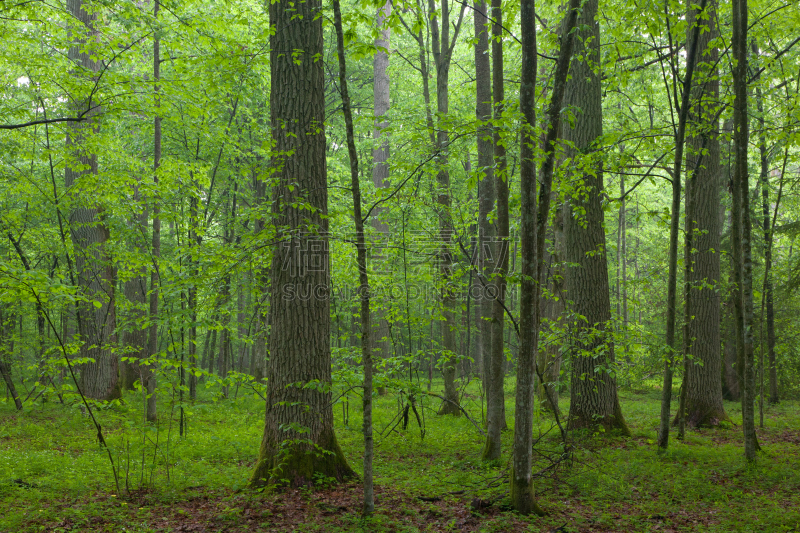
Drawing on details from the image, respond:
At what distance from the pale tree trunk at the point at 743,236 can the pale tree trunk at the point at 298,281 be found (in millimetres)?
5105

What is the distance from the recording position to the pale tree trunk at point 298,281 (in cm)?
520

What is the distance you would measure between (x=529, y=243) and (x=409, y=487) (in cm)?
323

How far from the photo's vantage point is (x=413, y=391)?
6.55 m

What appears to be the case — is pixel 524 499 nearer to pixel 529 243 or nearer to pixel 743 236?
pixel 529 243

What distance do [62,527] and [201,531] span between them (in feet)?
4.06

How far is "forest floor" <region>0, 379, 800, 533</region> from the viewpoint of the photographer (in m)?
4.32

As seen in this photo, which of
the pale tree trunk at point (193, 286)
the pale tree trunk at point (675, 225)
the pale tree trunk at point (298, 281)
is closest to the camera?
the pale tree trunk at point (298, 281)

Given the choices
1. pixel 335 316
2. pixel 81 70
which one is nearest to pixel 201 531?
pixel 335 316

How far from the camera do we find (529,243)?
4316 millimetres

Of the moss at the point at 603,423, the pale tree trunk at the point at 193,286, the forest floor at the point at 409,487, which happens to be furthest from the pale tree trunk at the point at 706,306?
the pale tree trunk at the point at 193,286

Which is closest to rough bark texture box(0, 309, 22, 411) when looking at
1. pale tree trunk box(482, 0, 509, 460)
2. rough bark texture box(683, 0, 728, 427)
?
pale tree trunk box(482, 0, 509, 460)

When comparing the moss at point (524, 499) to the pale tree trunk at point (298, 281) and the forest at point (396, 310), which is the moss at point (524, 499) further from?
the pale tree trunk at point (298, 281)

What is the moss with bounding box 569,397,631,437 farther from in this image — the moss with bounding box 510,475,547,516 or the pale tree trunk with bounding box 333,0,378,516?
the pale tree trunk with bounding box 333,0,378,516

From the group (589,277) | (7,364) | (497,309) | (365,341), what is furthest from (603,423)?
(7,364)
